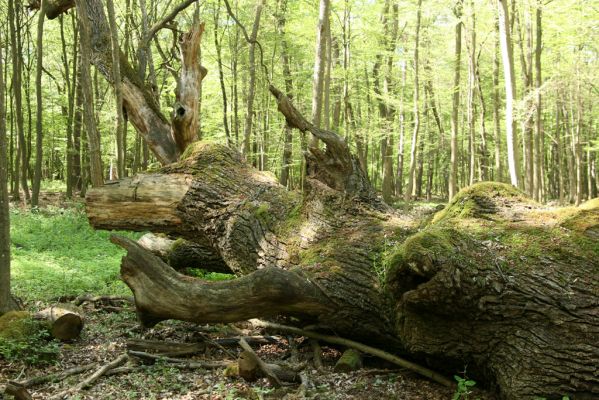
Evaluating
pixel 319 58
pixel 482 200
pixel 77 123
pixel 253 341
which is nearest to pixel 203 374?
pixel 253 341

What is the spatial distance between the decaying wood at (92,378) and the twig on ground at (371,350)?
160 centimetres

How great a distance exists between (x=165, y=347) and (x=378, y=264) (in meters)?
2.40

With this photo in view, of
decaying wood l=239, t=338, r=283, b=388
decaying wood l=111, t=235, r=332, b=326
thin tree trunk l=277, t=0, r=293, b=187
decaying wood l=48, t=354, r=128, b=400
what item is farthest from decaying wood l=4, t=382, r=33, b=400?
thin tree trunk l=277, t=0, r=293, b=187

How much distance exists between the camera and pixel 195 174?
6621mm

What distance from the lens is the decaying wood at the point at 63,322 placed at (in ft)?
18.0

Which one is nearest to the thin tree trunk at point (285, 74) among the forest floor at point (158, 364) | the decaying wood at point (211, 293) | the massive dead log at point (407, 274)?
the forest floor at point (158, 364)

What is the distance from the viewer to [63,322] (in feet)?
18.0

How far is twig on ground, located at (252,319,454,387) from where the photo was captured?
13.5ft

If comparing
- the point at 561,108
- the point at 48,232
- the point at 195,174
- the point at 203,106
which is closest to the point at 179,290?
the point at 195,174

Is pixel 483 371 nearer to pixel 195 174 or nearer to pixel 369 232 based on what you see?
pixel 369 232

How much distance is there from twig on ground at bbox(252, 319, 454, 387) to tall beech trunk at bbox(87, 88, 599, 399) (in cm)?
10

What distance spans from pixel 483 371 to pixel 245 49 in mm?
17855

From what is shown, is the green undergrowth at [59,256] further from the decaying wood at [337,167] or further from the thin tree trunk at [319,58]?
the thin tree trunk at [319,58]

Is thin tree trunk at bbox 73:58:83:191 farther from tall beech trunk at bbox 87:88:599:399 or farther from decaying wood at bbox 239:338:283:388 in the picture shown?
decaying wood at bbox 239:338:283:388
